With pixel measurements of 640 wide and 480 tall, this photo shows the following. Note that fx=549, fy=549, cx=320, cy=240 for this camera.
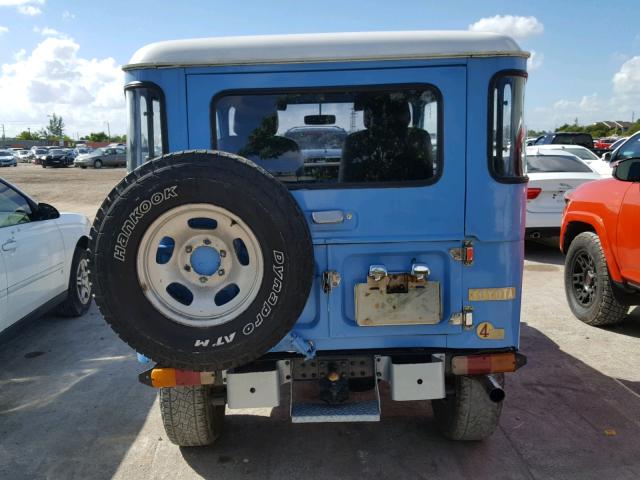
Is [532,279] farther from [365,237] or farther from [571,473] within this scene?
[365,237]

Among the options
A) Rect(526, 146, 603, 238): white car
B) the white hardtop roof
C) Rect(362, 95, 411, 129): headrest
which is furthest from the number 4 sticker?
Rect(526, 146, 603, 238): white car

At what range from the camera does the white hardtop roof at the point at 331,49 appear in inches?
105

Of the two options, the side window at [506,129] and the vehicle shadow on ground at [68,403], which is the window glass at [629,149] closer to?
the side window at [506,129]

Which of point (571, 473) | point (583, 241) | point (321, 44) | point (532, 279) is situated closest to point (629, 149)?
point (532, 279)

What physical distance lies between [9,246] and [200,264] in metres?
2.83

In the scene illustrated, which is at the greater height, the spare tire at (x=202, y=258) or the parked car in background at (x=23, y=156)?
the parked car in background at (x=23, y=156)

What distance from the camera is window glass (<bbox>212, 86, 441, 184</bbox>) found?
9.13ft

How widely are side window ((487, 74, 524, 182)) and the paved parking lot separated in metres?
1.68

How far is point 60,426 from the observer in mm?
3729

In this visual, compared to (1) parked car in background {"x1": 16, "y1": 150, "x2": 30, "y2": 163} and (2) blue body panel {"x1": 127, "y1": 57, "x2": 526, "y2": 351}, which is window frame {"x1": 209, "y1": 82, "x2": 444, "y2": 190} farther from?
(1) parked car in background {"x1": 16, "y1": 150, "x2": 30, "y2": 163}

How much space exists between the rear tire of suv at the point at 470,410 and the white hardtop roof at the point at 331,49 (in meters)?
1.74

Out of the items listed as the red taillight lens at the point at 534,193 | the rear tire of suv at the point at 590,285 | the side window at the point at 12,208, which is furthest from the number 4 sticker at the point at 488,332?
the red taillight lens at the point at 534,193

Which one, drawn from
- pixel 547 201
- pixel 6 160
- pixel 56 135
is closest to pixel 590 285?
pixel 547 201

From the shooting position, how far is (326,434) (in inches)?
139
